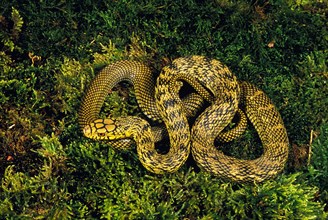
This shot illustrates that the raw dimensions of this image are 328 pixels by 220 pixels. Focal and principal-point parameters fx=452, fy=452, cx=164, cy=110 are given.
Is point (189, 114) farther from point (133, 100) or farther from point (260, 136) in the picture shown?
point (260, 136)

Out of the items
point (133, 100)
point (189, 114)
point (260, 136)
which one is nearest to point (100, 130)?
point (133, 100)

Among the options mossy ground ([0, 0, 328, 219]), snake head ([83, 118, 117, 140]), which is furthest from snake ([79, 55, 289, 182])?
mossy ground ([0, 0, 328, 219])

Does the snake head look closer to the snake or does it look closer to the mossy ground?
the snake

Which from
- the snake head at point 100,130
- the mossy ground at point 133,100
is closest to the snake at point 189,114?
the snake head at point 100,130

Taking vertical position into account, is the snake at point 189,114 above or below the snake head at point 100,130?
above

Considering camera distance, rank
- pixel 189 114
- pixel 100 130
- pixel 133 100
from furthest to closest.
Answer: pixel 133 100 → pixel 189 114 → pixel 100 130

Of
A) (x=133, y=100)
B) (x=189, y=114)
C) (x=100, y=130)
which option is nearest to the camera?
(x=100, y=130)

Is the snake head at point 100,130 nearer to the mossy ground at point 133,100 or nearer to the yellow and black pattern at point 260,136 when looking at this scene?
the mossy ground at point 133,100
